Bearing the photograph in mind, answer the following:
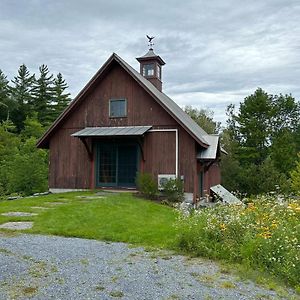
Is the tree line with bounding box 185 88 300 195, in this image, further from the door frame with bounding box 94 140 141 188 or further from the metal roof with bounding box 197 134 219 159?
the door frame with bounding box 94 140 141 188

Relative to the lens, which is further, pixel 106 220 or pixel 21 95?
pixel 21 95

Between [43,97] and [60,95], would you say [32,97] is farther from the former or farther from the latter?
[60,95]

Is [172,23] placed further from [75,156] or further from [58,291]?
[58,291]

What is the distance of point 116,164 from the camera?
16.0m

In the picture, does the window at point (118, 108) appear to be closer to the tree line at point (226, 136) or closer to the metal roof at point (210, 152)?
the metal roof at point (210, 152)

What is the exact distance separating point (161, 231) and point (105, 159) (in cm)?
866

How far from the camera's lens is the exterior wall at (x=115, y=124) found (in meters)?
15.1

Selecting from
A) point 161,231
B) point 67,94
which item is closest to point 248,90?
point 67,94

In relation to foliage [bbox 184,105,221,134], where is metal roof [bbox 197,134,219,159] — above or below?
below

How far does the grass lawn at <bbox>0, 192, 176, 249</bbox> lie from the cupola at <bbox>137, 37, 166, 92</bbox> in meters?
9.64

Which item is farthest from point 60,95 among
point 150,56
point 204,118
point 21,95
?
point 150,56

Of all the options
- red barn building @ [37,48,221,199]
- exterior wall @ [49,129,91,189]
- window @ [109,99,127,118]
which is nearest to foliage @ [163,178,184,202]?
red barn building @ [37,48,221,199]

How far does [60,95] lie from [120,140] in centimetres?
3033

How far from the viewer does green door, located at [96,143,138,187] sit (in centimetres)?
1584
